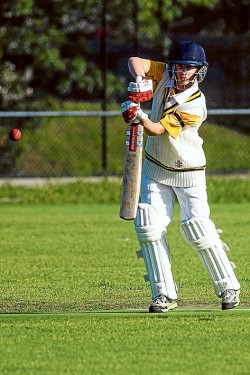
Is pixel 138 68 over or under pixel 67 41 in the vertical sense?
over

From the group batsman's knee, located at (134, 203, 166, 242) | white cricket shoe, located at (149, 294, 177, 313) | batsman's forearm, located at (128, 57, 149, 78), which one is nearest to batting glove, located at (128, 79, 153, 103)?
batsman's forearm, located at (128, 57, 149, 78)

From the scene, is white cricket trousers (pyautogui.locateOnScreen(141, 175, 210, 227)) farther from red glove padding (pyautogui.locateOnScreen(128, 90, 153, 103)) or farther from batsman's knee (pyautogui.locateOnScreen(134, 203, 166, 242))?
red glove padding (pyautogui.locateOnScreen(128, 90, 153, 103))

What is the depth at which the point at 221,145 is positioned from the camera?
20703 mm

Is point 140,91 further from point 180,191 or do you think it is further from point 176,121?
point 180,191

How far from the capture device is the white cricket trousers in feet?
27.5

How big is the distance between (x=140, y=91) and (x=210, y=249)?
1.21 meters

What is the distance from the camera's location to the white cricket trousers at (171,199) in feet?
27.5

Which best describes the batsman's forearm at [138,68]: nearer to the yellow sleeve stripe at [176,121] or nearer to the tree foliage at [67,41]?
the yellow sleeve stripe at [176,121]

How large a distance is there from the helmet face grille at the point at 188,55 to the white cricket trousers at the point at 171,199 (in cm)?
85

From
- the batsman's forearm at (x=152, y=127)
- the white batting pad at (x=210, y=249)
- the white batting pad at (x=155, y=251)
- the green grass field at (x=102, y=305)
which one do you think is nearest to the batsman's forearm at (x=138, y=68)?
the batsman's forearm at (x=152, y=127)

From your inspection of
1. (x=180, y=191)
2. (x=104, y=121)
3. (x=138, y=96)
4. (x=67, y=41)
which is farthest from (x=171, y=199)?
(x=67, y=41)

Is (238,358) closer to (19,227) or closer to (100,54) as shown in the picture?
(19,227)

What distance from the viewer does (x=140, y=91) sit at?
8.07 meters

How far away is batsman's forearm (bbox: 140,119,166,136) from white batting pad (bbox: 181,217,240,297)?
2.18 ft
